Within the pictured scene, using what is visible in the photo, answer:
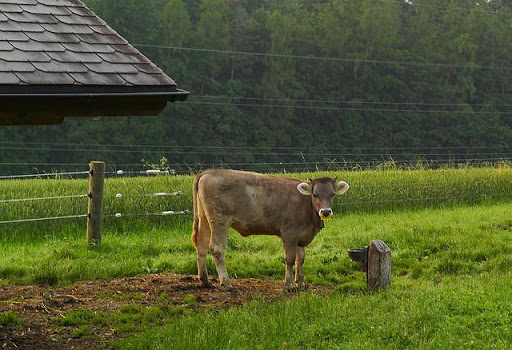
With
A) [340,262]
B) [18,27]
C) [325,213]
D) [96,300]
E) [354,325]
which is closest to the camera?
[18,27]

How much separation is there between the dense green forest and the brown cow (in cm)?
3747

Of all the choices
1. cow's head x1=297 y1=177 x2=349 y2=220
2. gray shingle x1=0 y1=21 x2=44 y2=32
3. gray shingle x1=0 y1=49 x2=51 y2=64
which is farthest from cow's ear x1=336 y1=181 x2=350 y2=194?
gray shingle x1=0 y1=49 x2=51 y2=64

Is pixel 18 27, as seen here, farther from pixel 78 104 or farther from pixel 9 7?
pixel 78 104

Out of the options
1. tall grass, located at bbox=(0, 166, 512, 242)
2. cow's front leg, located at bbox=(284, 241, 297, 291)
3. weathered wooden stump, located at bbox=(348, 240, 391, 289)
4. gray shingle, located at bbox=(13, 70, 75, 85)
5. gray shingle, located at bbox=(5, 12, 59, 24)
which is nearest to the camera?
gray shingle, located at bbox=(13, 70, 75, 85)

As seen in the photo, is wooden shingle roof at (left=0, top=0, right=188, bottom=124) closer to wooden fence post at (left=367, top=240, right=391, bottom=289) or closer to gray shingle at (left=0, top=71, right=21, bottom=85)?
gray shingle at (left=0, top=71, right=21, bottom=85)

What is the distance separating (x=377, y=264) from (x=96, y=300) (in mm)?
3504

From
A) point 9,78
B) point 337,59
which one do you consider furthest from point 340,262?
point 337,59

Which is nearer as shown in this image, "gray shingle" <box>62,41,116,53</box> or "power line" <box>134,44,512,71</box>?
"gray shingle" <box>62,41,116,53</box>

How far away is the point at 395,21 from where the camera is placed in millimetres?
68750

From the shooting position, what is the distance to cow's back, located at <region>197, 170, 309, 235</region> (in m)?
11.4

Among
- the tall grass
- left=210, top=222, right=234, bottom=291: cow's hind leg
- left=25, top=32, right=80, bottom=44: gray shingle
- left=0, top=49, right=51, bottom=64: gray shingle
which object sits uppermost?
left=25, top=32, right=80, bottom=44: gray shingle

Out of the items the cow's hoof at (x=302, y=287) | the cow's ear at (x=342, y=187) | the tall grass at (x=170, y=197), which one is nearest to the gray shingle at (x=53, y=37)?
the cow's ear at (x=342, y=187)

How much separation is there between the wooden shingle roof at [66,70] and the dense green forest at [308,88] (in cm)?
3989

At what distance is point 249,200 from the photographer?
11.5 metres
